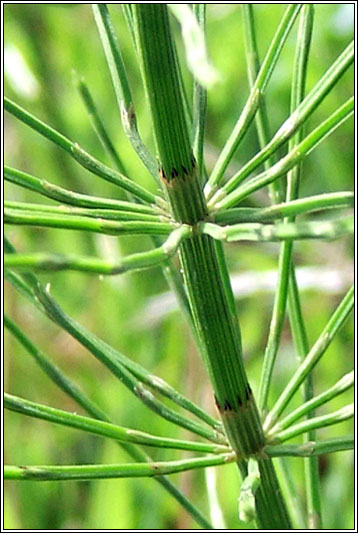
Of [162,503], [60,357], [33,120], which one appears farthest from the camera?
[60,357]

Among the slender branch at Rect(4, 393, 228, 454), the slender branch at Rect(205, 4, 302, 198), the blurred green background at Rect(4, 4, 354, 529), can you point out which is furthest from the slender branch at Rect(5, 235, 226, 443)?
the blurred green background at Rect(4, 4, 354, 529)

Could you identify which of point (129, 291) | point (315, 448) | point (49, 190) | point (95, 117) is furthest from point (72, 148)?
point (129, 291)

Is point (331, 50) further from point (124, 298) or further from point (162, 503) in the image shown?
point (162, 503)

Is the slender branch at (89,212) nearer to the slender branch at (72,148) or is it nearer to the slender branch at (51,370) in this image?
the slender branch at (72,148)

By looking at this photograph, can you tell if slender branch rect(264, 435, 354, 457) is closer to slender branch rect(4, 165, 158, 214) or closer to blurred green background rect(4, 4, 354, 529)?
slender branch rect(4, 165, 158, 214)

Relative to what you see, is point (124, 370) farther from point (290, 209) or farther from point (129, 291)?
point (129, 291)

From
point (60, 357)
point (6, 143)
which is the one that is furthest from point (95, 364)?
point (6, 143)
